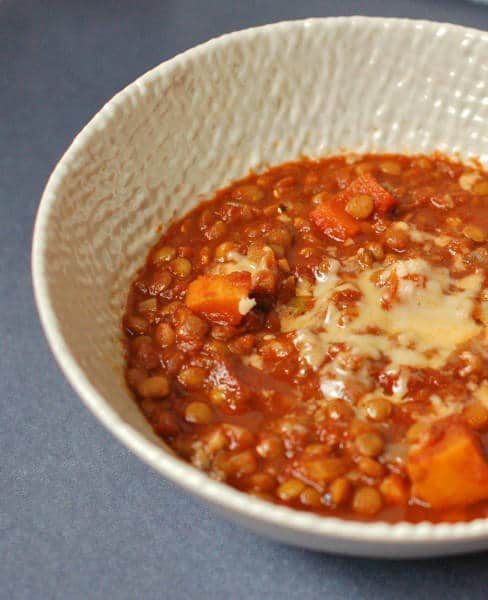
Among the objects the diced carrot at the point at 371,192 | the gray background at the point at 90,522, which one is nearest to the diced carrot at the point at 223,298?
the gray background at the point at 90,522

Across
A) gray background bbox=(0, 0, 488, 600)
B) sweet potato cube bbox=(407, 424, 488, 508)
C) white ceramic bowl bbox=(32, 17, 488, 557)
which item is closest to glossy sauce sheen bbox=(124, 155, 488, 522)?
sweet potato cube bbox=(407, 424, 488, 508)

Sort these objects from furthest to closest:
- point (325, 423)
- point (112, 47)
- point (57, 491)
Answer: point (112, 47) → point (57, 491) → point (325, 423)

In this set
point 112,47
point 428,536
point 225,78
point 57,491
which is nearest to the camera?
point 428,536

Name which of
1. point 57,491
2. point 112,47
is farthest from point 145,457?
point 112,47

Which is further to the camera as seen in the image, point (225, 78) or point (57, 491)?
point (225, 78)

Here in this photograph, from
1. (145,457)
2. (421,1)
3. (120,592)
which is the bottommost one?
(120,592)

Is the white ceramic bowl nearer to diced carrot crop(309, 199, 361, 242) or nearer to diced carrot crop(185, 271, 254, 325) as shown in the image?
diced carrot crop(185, 271, 254, 325)

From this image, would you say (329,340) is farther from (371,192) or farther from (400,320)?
(371,192)

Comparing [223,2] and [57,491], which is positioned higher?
[223,2]

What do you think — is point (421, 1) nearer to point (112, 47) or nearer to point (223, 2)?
point (223, 2)

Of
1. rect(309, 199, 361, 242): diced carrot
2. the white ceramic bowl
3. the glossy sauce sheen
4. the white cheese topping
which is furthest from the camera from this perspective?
rect(309, 199, 361, 242): diced carrot
